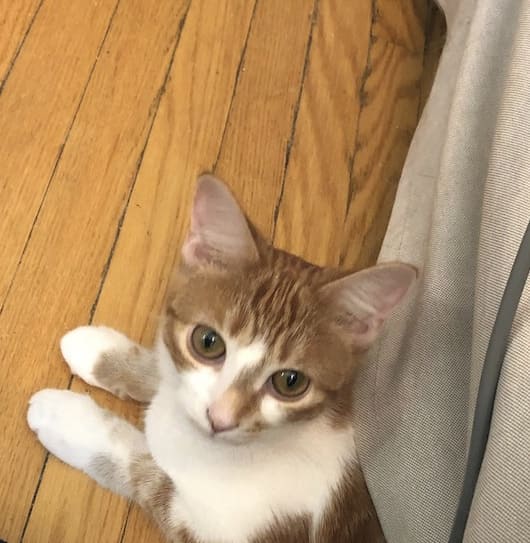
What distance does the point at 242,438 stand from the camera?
987 mm

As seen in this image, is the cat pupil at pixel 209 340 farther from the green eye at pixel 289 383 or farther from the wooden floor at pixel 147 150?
the wooden floor at pixel 147 150

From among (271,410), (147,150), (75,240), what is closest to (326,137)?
(147,150)

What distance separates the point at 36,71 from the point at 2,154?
224 mm

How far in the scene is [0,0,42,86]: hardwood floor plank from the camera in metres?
1.54

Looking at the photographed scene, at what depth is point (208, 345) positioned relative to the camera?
1012 millimetres

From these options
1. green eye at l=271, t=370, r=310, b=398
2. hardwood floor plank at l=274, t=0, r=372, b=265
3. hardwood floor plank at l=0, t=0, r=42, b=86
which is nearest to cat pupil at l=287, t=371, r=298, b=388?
green eye at l=271, t=370, r=310, b=398

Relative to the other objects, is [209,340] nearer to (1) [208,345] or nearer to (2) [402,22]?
(1) [208,345]

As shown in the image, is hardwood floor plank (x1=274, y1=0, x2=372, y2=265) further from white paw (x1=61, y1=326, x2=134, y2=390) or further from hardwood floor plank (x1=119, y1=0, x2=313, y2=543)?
white paw (x1=61, y1=326, x2=134, y2=390)

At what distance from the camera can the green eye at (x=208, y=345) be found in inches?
39.6

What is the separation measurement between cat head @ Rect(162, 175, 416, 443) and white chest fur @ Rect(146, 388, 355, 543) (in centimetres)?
6

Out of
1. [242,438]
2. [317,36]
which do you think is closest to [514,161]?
[242,438]

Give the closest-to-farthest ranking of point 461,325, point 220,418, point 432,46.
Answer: point 220,418 → point 461,325 → point 432,46

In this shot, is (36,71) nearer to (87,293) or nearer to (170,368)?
(87,293)

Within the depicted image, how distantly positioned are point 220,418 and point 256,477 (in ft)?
0.65
